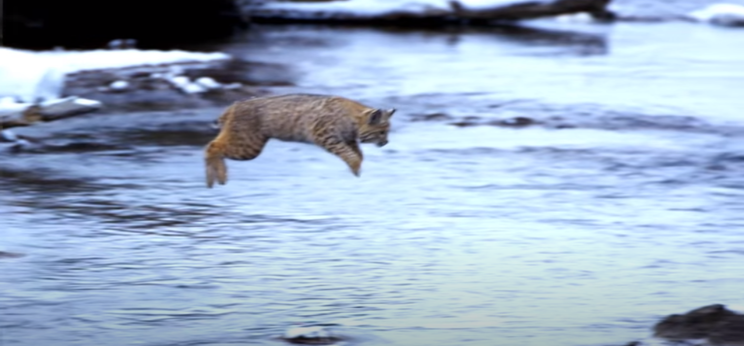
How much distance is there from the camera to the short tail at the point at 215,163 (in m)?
8.34

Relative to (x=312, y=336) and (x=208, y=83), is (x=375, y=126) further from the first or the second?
(x=208, y=83)

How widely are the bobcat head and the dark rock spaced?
1049 cm

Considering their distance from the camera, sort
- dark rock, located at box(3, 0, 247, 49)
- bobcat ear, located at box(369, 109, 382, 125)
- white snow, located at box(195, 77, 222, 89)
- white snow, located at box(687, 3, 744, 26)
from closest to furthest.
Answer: bobcat ear, located at box(369, 109, 382, 125), white snow, located at box(195, 77, 222, 89), dark rock, located at box(3, 0, 247, 49), white snow, located at box(687, 3, 744, 26)

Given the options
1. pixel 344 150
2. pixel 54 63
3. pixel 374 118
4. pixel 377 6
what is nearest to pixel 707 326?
pixel 374 118

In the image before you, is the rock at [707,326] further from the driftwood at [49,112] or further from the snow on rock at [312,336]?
the driftwood at [49,112]

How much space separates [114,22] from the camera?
20.5 m

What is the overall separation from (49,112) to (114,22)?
11120 mm

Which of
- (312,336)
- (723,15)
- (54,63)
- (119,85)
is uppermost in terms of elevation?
(723,15)

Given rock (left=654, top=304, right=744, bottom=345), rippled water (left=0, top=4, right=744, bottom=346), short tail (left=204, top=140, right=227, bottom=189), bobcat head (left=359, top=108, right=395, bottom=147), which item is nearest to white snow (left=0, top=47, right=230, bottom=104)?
rippled water (left=0, top=4, right=744, bottom=346)

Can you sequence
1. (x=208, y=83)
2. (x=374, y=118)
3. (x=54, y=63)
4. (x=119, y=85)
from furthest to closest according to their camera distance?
(x=54, y=63) < (x=208, y=83) < (x=119, y=85) < (x=374, y=118)

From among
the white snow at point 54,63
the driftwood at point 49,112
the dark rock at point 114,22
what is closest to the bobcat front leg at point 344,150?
the driftwood at point 49,112

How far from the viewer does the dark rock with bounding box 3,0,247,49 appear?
1892 centimetres

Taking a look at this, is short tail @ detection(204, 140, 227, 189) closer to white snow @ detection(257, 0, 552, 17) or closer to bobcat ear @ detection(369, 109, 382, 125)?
bobcat ear @ detection(369, 109, 382, 125)

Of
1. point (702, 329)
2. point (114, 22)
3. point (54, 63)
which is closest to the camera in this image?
point (702, 329)
